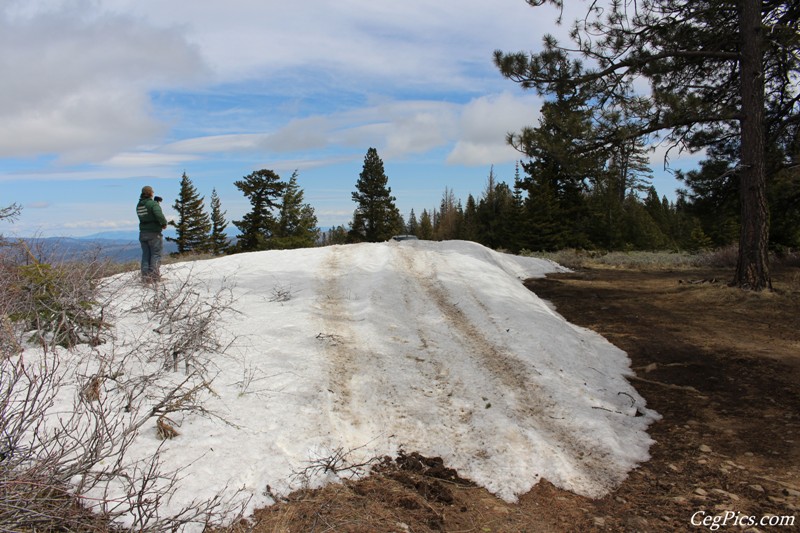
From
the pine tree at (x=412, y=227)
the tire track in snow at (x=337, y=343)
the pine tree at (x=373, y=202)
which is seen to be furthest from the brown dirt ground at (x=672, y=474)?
the pine tree at (x=412, y=227)

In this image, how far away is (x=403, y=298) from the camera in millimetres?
7371

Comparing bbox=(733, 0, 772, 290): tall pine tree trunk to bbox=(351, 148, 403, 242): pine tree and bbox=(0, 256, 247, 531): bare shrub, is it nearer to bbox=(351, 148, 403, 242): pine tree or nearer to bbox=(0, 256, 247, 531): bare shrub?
bbox=(0, 256, 247, 531): bare shrub

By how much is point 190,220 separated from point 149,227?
1729 inches

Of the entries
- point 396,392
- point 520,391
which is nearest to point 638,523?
point 520,391

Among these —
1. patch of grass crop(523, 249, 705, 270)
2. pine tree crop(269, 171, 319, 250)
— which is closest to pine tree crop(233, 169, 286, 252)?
pine tree crop(269, 171, 319, 250)

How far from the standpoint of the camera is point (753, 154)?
31.0ft

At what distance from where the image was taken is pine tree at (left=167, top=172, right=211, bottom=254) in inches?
1854

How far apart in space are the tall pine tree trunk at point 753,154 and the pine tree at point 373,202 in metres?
39.7

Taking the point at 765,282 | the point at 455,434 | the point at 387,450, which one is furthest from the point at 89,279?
the point at 765,282

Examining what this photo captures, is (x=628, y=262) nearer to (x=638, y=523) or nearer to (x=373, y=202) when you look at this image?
(x=638, y=523)

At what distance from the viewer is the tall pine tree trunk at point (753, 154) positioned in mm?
9344

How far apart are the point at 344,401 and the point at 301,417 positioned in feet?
1.70

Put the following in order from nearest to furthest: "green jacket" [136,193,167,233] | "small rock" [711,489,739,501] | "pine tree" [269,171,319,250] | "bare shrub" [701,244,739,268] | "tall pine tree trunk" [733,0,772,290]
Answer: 1. "small rock" [711,489,739,501]
2. "green jacket" [136,193,167,233]
3. "tall pine tree trunk" [733,0,772,290]
4. "bare shrub" [701,244,739,268]
5. "pine tree" [269,171,319,250]

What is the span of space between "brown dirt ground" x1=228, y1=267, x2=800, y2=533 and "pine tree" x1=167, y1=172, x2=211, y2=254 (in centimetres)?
4756
